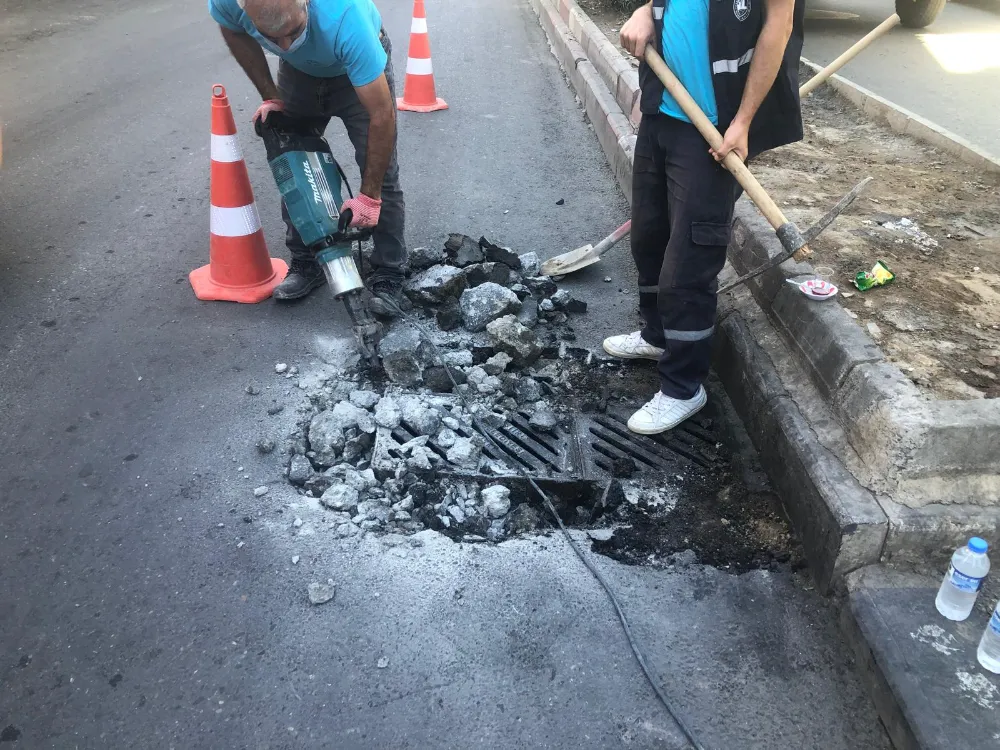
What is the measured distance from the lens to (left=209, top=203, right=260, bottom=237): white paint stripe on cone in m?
3.44

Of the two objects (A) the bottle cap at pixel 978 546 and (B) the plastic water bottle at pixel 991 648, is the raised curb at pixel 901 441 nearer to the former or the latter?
(A) the bottle cap at pixel 978 546

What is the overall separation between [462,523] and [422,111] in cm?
496

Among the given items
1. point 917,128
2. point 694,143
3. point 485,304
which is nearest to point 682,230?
point 694,143

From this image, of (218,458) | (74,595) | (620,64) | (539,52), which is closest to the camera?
(74,595)

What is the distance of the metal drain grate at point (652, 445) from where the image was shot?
2.72 m

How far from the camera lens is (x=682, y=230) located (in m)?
2.57

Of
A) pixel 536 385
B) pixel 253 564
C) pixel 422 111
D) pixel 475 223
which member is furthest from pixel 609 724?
pixel 422 111

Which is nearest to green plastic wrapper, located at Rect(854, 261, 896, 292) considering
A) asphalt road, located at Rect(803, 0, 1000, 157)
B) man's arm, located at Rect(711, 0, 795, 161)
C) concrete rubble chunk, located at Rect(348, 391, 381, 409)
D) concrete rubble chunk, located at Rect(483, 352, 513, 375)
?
man's arm, located at Rect(711, 0, 795, 161)

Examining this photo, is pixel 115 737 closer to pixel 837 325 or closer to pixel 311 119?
pixel 837 325

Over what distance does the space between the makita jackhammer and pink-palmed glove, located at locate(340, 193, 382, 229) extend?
0.9 inches

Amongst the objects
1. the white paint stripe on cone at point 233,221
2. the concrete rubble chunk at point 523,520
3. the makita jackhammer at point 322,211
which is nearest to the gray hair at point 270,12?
the makita jackhammer at point 322,211

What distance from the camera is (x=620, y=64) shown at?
6.22 metres

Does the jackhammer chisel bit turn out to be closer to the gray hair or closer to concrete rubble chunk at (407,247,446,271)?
concrete rubble chunk at (407,247,446,271)

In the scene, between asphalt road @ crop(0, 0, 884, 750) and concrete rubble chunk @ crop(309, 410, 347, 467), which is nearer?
asphalt road @ crop(0, 0, 884, 750)
